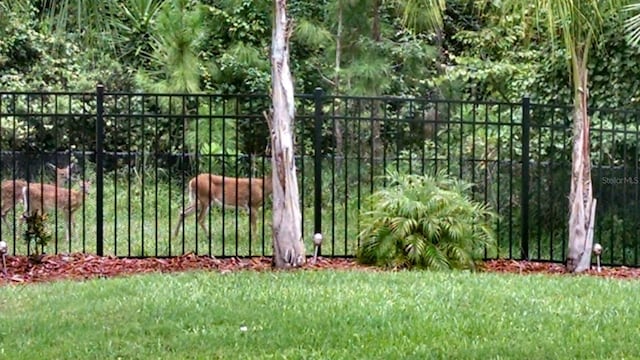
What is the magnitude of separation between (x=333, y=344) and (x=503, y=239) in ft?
19.7

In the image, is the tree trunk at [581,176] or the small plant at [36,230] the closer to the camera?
the tree trunk at [581,176]

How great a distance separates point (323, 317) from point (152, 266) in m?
3.28

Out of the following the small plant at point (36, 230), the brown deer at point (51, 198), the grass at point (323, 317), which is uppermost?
the brown deer at point (51, 198)

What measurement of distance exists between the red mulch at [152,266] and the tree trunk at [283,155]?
273mm

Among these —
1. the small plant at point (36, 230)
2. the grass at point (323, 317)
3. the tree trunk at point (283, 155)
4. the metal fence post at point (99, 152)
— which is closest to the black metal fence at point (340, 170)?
the metal fence post at point (99, 152)

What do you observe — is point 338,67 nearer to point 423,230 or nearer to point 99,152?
point 99,152

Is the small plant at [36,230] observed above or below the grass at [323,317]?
above

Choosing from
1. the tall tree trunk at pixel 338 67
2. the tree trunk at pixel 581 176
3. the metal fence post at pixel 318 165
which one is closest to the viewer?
the tree trunk at pixel 581 176

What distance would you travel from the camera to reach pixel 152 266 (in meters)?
8.71

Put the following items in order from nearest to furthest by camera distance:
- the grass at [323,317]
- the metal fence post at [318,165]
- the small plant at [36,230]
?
the grass at [323,317] < the small plant at [36,230] < the metal fence post at [318,165]

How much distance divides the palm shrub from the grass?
0.70 metres

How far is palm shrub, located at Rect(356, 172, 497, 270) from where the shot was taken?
8.38 meters

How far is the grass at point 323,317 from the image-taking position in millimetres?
5152

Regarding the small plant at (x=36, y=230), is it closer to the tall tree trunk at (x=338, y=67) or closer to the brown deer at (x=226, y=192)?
the brown deer at (x=226, y=192)
